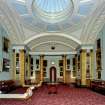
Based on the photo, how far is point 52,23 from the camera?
2236 cm

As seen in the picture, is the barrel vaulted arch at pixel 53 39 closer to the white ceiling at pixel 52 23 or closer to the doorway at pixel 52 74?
the white ceiling at pixel 52 23

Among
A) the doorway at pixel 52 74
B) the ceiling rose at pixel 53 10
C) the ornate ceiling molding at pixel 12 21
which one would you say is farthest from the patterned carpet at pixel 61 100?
the doorway at pixel 52 74

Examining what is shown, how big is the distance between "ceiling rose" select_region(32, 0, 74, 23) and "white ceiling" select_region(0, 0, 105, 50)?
0.19m

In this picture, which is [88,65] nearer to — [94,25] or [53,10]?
[94,25]

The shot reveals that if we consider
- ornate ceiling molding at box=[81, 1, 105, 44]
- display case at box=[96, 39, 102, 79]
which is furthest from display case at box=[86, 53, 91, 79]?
display case at box=[96, 39, 102, 79]

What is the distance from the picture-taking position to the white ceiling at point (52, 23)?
17917 mm

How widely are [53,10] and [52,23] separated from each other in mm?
1085

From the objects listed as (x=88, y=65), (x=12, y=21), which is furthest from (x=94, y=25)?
(x=12, y=21)

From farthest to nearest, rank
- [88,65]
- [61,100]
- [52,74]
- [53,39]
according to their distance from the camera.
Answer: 1. [52,74]
2. [53,39]
3. [88,65]
4. [61,100]

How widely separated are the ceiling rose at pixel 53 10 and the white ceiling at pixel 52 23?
0.19 metres

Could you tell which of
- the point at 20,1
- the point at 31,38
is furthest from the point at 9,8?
Result: the point at 31,38

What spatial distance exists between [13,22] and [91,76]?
29.3ft

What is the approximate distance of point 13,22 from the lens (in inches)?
809

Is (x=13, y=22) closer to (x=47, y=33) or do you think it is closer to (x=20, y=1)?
(x=20, y=1)
